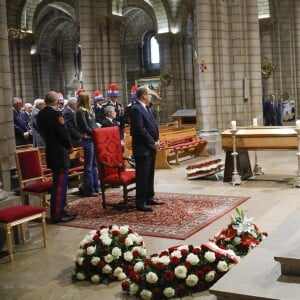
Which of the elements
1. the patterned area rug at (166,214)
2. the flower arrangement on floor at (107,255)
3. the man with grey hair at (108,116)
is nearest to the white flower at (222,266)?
the flower arrangement on floor at (107,255)

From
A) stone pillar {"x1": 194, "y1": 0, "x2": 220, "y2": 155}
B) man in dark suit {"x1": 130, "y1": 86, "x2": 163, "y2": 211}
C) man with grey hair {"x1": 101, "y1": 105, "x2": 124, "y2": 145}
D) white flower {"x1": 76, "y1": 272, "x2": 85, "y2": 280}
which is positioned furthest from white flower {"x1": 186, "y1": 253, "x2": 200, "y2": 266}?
stone pillar {"x1": 194, "y1": 0, "x2": 220, "y2": 155}

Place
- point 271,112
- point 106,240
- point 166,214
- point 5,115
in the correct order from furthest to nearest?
point 271,112 < point 166,214 < point 5,115 < point 106,240

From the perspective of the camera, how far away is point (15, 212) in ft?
17.5

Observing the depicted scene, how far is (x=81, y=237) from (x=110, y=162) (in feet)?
5.51

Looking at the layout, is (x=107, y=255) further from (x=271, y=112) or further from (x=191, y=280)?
(x=271, y=112)

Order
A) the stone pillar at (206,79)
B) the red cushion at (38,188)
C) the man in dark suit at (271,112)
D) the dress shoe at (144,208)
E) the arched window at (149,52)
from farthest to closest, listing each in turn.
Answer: the arched window at (149,52), the man in dark suit at (271,112), the stone pillar at (206,79), the dress shoe at (144,208), the red cushion at (38,188)

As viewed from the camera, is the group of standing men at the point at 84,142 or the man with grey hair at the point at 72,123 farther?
the man with grey hair at the point at 72,123

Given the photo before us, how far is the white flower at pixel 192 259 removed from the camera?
13.6 ft

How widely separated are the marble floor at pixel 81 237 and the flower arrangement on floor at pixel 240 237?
627mm

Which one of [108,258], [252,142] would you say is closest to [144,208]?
[108,258]

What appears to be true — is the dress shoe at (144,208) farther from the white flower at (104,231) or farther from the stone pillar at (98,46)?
the stone pillar at (98,46)

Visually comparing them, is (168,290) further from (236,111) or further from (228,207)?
(236,111)

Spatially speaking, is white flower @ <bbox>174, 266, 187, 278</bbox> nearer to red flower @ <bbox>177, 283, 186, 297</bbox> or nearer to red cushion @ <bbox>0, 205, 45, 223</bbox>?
red flower @ <bbox>177, 283, 186, 297</bbox>

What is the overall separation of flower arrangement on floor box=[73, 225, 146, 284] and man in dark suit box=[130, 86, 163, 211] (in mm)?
2443
